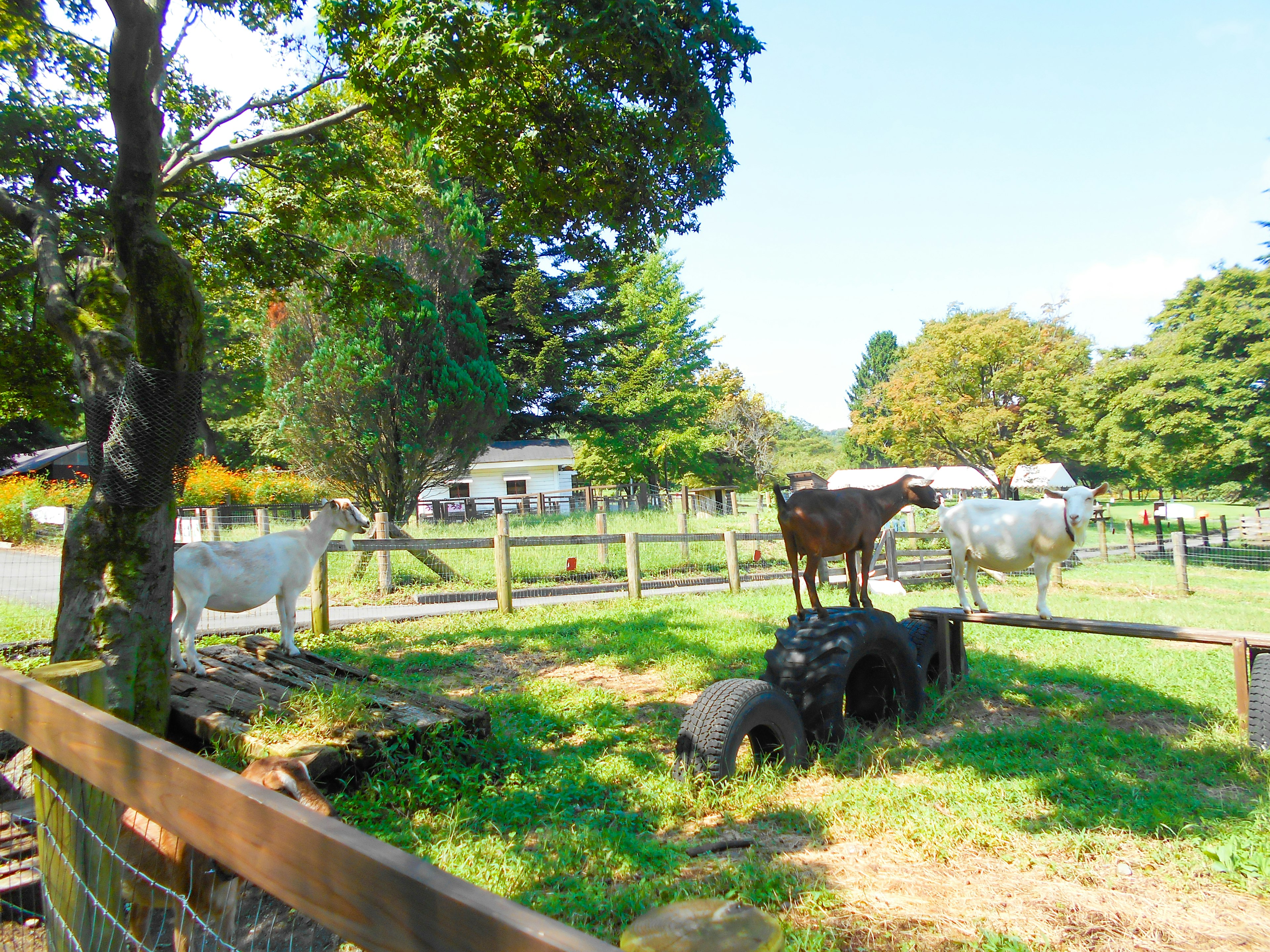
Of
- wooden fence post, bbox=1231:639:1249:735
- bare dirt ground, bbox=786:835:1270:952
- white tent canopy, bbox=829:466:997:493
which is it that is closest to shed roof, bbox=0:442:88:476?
white tent canopy, bbox=829:466:997:493

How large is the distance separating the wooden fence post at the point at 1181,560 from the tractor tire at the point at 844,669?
1232 cm

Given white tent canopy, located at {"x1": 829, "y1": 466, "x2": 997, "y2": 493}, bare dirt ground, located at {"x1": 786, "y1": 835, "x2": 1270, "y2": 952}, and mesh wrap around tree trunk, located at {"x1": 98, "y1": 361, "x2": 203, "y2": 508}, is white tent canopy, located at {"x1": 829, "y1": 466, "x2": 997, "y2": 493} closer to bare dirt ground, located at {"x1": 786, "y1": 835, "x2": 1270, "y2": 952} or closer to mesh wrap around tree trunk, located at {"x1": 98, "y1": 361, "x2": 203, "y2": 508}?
bare dirt ground, located at {"x1": 786, "y1": 835, "x2": 1270, "y2": 952}

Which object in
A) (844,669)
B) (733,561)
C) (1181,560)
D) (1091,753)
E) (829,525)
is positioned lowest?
(1091,753)

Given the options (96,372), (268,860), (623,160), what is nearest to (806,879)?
(268,860)

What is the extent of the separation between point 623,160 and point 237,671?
5730 mm

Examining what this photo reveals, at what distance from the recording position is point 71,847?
2215 mm

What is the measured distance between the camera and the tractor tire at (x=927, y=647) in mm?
6551

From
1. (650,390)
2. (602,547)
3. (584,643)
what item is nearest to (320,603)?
(584,643)

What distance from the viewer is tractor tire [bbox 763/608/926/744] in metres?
5.19

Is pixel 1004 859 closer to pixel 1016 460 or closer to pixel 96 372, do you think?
pixel 96 372

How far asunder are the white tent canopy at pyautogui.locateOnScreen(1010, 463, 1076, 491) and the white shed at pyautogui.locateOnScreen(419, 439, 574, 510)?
849 inches

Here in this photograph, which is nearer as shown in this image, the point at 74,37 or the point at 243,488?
the point at 74,37

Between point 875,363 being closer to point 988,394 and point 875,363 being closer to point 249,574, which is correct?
point 988,394

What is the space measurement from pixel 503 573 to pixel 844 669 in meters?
6.95
